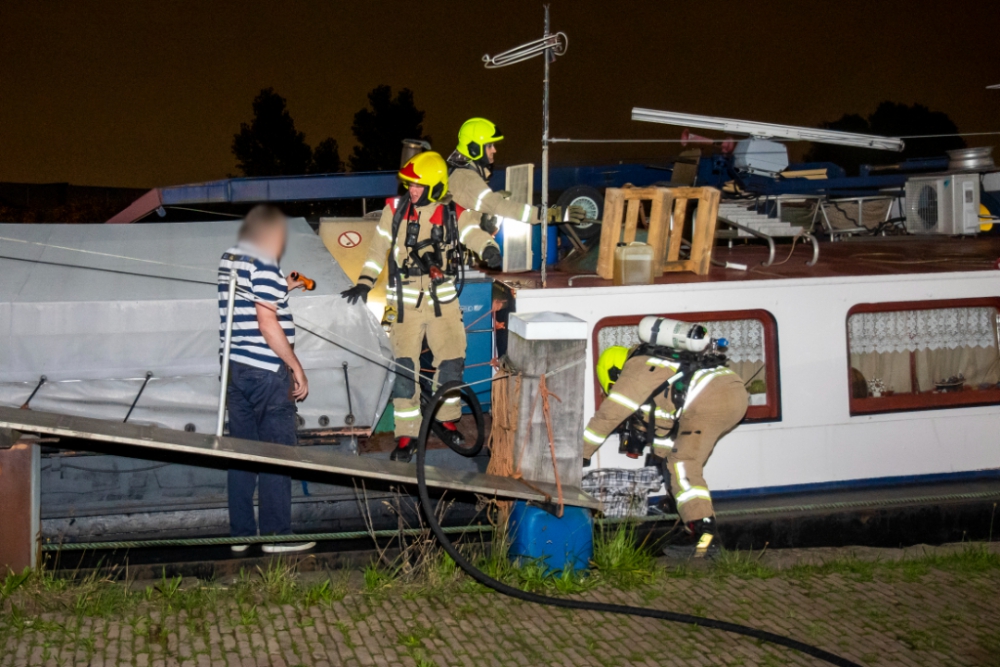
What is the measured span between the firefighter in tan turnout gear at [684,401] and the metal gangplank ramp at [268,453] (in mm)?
662

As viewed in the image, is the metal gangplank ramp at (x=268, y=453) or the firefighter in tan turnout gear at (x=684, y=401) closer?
the metal gangplank ramp at (x=268, y=453)

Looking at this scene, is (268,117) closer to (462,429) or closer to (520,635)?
(462,429)

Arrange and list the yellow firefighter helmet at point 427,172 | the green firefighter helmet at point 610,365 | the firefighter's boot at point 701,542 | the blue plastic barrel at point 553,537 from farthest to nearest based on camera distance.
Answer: the yellow firefighter helmet at point 427,172 → the green firefighter helmet at point 610,365 → the firefighter's boot at point 701,542 → the blue plastic barrel at point 553,537

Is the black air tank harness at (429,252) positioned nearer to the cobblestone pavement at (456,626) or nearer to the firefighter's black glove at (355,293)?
the firefighter's black glove at (355,293)

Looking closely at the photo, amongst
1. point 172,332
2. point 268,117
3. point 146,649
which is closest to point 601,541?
point 146,649

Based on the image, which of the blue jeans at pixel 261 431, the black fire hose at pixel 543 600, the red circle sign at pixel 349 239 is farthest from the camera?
the red circle sign at pixel 349 239

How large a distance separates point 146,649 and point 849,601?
374cm

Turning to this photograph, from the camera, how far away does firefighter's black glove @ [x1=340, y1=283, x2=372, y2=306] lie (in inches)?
248

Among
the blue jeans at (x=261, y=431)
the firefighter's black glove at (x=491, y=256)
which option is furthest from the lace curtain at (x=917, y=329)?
the blue jeans at (x=261, y=431)

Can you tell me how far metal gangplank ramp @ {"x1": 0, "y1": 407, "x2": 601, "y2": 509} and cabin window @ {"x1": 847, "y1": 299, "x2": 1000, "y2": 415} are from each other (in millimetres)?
2515

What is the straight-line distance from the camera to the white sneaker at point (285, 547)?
5.68 m

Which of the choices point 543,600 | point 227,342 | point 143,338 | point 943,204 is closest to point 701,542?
point 543,600

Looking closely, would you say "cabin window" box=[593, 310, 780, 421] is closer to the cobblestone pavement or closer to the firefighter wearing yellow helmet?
the firefighter wearing yellow helmet

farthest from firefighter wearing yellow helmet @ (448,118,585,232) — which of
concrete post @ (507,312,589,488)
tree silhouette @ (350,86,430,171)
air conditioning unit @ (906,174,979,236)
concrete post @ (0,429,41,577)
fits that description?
tree silhouette @ (350,86,430,171)
